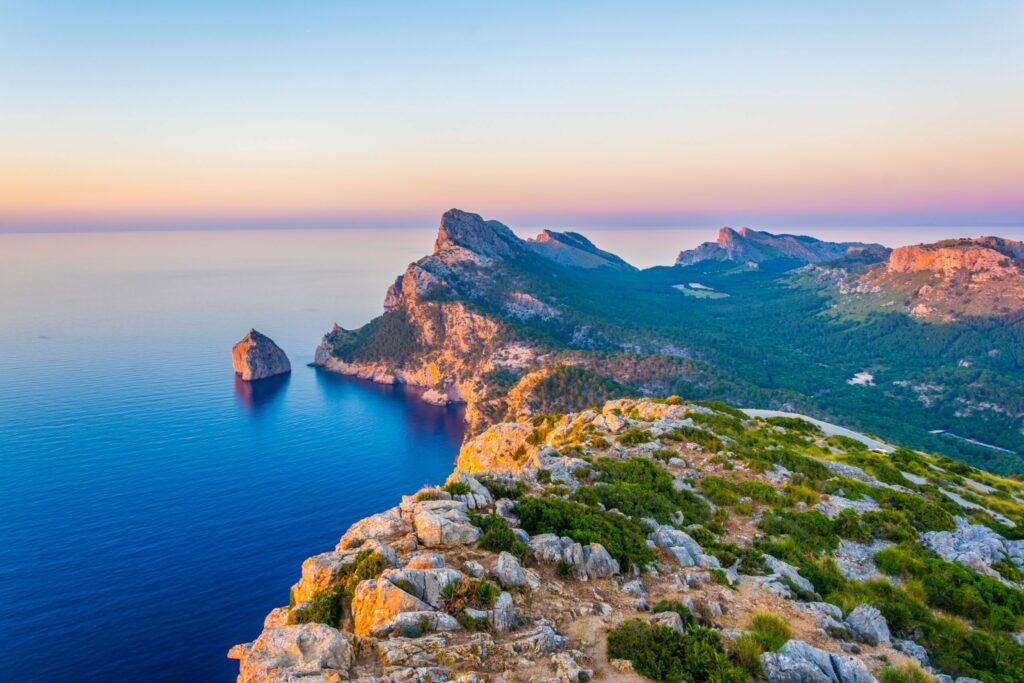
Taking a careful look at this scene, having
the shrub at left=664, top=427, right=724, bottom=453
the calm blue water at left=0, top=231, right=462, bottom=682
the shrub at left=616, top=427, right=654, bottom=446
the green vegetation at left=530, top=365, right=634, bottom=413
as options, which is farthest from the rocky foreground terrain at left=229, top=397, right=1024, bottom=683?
the green vegetation at left=530, top=365, right=634, bottom=413

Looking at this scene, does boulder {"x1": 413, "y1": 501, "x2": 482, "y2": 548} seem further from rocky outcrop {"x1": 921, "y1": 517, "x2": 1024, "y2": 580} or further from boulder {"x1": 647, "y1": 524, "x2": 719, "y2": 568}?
rocky outcrop {"x1": 921, "y1": 517, "x2": 1024, "y2": 580}

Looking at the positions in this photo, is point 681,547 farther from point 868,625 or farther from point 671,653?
point 671,653

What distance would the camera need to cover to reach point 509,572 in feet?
64.3

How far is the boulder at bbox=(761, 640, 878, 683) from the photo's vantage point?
16438 mm

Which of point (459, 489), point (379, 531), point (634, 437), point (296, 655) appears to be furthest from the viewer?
point (634, 437)

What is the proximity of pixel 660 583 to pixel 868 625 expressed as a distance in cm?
822

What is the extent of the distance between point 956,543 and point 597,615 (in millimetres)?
25893

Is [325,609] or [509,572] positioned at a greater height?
[509,572]

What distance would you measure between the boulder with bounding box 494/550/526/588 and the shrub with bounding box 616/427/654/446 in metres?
27.2

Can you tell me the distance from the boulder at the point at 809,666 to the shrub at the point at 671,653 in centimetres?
151

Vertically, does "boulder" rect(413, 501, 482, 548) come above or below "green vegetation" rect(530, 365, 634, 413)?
above

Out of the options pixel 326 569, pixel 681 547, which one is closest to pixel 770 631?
pixel 681 547

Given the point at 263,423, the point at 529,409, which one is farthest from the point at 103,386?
the point at 529,409

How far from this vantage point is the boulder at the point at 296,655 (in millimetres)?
14234
